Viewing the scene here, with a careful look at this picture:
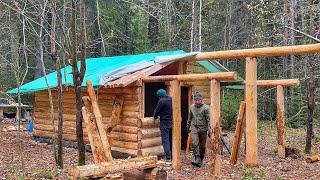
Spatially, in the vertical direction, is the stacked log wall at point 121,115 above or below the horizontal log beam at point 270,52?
below

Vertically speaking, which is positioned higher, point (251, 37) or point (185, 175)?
point (251, 37)

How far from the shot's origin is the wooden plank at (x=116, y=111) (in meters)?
12.5

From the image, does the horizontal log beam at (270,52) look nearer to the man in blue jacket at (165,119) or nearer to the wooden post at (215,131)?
the wooden post at (215,131)

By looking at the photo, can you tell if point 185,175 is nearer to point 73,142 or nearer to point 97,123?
point 97,123

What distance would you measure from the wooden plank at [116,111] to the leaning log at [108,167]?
404cm

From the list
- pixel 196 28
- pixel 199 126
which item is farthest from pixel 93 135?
pixel 196 28

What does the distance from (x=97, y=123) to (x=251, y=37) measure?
63.6ft

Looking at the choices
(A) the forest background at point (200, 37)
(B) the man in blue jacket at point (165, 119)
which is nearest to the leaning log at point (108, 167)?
(B) the man in blue jacket at point (165, 119)

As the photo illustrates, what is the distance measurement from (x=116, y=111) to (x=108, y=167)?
15.3 feet

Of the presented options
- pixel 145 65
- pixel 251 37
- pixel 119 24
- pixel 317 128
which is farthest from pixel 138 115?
pixel 251 37

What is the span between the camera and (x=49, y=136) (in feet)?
52.3

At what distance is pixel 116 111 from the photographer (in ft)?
41.4

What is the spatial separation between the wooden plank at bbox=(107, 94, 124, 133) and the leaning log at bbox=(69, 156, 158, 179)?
13.3ft

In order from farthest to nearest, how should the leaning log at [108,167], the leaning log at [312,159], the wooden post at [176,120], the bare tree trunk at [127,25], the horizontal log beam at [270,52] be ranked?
the bare tree trunk at [127,25], the leaning log at [312,159], the wooden post at [176,120], the horizontal log beam at [270,52], the leaning log at [108,167]
